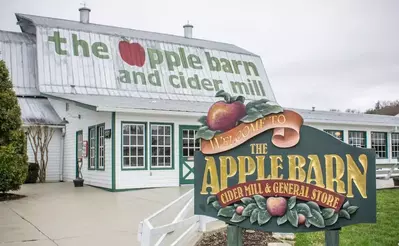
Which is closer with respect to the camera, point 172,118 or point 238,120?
point 238,120

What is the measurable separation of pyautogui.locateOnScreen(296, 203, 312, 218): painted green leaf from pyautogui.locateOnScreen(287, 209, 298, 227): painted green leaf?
0.13ft

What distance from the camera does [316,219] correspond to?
163 inches

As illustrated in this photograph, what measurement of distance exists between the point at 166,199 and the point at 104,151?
4.24m

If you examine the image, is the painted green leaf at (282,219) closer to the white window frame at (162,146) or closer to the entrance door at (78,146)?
the white window frame at (162,146)

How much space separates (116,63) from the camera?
20906 millimetres

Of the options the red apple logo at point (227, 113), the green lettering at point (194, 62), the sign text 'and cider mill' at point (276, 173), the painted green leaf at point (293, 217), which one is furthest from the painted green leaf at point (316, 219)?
the green lettering at point (194, 62)

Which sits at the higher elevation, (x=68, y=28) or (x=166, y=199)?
(x=68, y=28)

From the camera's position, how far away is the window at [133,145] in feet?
48.0

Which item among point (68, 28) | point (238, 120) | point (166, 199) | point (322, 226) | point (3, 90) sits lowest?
point (166, 199)

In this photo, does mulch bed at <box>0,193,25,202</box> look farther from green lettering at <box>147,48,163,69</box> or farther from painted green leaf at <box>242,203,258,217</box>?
green lettering at <box>147,48,163,69</box>

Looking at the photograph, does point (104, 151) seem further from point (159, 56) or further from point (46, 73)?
point (159, 56)

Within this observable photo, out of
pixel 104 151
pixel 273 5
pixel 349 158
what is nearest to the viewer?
pixel 349 158

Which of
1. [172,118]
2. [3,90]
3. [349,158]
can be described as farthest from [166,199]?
Answer: [349,158]

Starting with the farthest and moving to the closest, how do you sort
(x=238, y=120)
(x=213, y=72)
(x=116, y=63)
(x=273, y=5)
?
(x=213, y=72)
(x=116, y=63)
(x=273, y=5)
(x=238, y=120)
